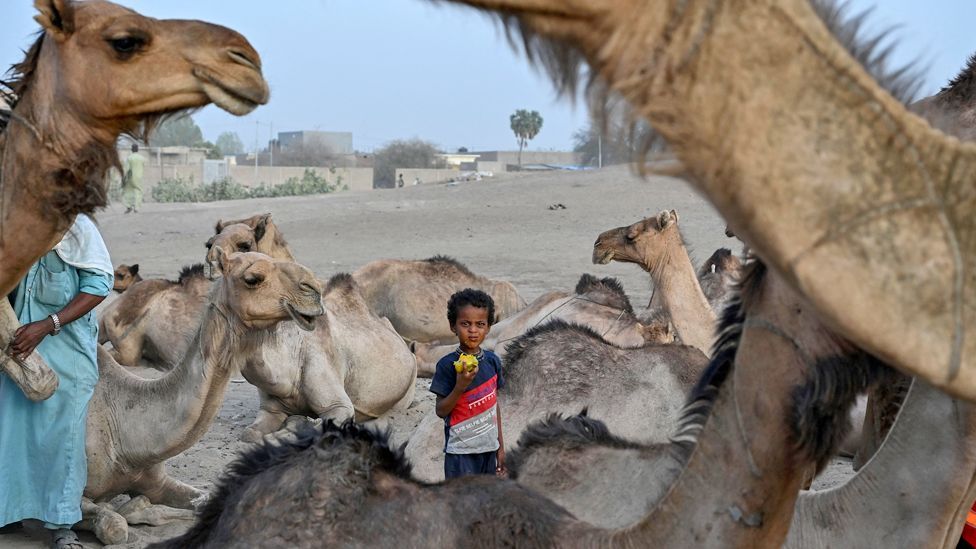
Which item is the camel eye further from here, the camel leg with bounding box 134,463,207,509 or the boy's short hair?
the camel leg with bounding box 134,463,207,509

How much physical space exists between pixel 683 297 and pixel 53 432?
203 inches

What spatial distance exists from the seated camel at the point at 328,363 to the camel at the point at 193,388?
202 cm

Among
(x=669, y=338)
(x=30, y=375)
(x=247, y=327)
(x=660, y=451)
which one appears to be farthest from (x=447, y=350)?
(x=660, y=451)

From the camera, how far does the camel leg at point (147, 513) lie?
638 cm

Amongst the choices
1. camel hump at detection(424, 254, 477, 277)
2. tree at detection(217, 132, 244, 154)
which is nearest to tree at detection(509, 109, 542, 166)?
camel hump at detection(424, 254, 477, 277)

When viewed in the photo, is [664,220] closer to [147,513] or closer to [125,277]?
[147,513]

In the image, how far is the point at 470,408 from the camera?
4.88 m

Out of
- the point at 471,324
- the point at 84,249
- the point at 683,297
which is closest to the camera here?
the point at 471,324

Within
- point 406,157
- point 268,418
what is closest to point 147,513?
point 268,418

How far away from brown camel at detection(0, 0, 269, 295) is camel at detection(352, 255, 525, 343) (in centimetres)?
857

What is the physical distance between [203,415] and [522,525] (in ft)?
12.0

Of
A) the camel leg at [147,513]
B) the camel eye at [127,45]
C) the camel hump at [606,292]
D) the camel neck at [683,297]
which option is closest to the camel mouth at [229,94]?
the camel eye at [127,45]

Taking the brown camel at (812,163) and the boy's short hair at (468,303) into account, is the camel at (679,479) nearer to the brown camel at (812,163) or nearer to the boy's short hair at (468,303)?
the brown camel at (812,163)

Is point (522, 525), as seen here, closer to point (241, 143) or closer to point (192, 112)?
point (192, 112)
